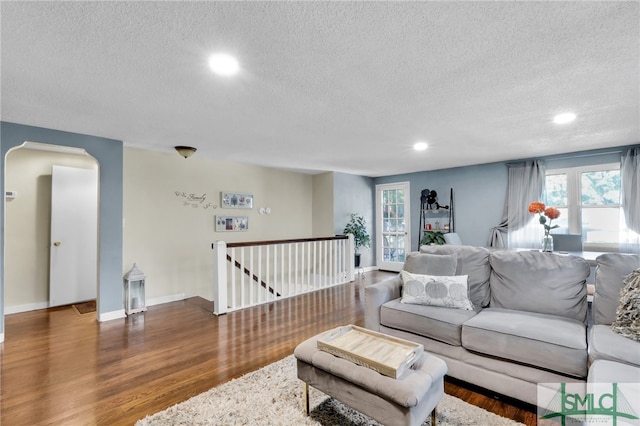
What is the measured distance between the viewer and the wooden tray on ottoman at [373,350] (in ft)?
5.17

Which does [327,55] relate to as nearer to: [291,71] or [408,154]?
[291,71]

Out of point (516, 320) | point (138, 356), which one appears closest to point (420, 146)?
point (516, 320)

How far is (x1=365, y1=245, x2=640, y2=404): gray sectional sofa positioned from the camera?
5.96 feet

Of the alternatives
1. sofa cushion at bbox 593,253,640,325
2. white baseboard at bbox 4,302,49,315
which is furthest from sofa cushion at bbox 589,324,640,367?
white baseboard at bbox 4,302,49,315

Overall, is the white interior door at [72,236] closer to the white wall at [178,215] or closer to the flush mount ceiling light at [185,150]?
the white wall at [178,215]

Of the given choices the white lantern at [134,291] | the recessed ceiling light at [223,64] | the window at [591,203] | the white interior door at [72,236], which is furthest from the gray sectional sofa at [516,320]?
the white interior door at [72,236]

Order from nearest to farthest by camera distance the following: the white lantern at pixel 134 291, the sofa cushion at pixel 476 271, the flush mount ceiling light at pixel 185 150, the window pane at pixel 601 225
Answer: the sofa cushion at pixel 476 271 → the white lantern at pixel 134 291 → the flush mount ceiling light at pixel 185 150 → the window pane at pixel 601 225

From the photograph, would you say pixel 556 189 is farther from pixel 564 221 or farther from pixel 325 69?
pixel 325 69

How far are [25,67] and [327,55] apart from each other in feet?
6.78

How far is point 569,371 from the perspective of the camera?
5.86 feet

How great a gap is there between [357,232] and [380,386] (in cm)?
523

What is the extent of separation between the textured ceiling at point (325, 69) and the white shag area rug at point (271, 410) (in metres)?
2.28

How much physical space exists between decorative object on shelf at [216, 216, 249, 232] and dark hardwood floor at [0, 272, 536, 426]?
4.92 ft

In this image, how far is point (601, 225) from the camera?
4.55m
